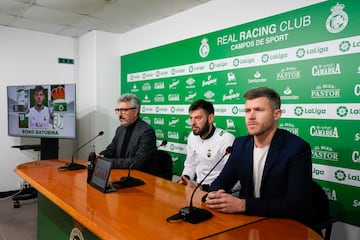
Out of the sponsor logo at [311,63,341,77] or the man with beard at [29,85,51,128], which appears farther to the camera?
the man with beard at [29,85,51,128]

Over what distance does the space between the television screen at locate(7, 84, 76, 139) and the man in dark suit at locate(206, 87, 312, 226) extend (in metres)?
2.87

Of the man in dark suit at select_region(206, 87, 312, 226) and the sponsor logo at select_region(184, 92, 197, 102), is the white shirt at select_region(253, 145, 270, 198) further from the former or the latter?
the sponsor logo at select_region(184, 92, 197, 102)

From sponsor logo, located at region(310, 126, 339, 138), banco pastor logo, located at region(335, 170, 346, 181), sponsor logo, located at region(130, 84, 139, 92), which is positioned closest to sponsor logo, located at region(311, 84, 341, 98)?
sponsor logo, located at region(310, 126, 339, 138)

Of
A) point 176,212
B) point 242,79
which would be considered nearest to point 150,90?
point 242,79

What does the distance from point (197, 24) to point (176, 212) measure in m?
2.58

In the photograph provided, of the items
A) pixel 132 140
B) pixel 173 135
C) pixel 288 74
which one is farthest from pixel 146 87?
pixel 288 74

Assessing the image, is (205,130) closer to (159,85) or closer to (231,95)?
(231,95)

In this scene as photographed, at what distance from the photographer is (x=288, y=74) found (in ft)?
8.07

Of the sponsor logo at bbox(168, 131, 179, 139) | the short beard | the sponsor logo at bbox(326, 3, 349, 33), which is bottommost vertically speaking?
the sponsor logo at bbox(168, 131, 179, 139)

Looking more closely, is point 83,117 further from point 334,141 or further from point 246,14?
point 334,141

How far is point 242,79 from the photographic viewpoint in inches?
112

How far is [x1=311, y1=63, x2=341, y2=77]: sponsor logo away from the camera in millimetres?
2146

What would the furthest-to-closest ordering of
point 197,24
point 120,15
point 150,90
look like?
point 150,90 < point 120,15 < point 197,24

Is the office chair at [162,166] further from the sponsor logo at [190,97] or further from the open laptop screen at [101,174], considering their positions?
the sponsor logo at [190,97]
